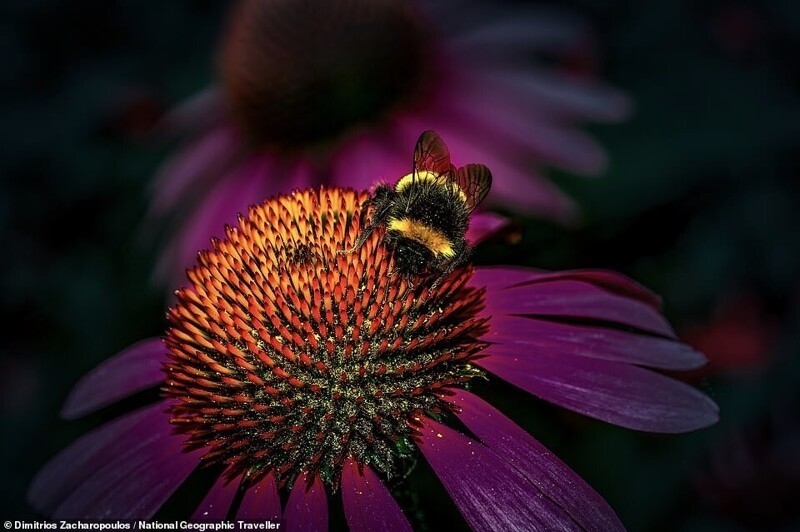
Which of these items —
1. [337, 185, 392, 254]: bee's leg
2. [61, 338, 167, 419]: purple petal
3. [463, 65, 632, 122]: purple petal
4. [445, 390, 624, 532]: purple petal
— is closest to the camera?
[445, 390, 624, 532]: purple petal

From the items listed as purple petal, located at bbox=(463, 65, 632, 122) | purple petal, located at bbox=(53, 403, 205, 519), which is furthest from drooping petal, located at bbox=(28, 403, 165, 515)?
purple petal, located at bbox=(463, 65, 632, 122)

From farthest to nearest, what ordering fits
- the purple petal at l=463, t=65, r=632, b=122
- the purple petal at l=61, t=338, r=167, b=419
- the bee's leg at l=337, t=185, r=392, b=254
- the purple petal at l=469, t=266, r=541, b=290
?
the purple petal at l=463, t=65, r=632, b=122, the purple petal at l=61, t=338, r=167, b=419, the purple petal at l=469, t=266, r=541, b=290, the bee's leg at l=337, t=185, r=392, b=254

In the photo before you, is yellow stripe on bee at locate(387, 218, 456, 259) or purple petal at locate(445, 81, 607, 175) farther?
purple petal at locate(445, 81, 607, 175)

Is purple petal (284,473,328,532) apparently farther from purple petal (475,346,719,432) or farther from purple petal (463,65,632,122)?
purple petal (463,65,632,122)

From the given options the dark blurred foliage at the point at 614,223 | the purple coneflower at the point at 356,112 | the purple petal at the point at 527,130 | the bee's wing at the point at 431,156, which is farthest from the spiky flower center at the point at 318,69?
the bee's wing at the point at 431,156

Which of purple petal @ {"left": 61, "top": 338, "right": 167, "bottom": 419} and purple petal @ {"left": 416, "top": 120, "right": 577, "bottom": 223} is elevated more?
purple petal @ {"left": 416, "top": 120, "right": 577, "bottom": 223}

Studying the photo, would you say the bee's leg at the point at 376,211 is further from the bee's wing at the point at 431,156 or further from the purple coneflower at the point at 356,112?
the purple coneflower at the point at 356,112

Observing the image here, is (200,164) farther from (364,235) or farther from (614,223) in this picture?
(364,235)
